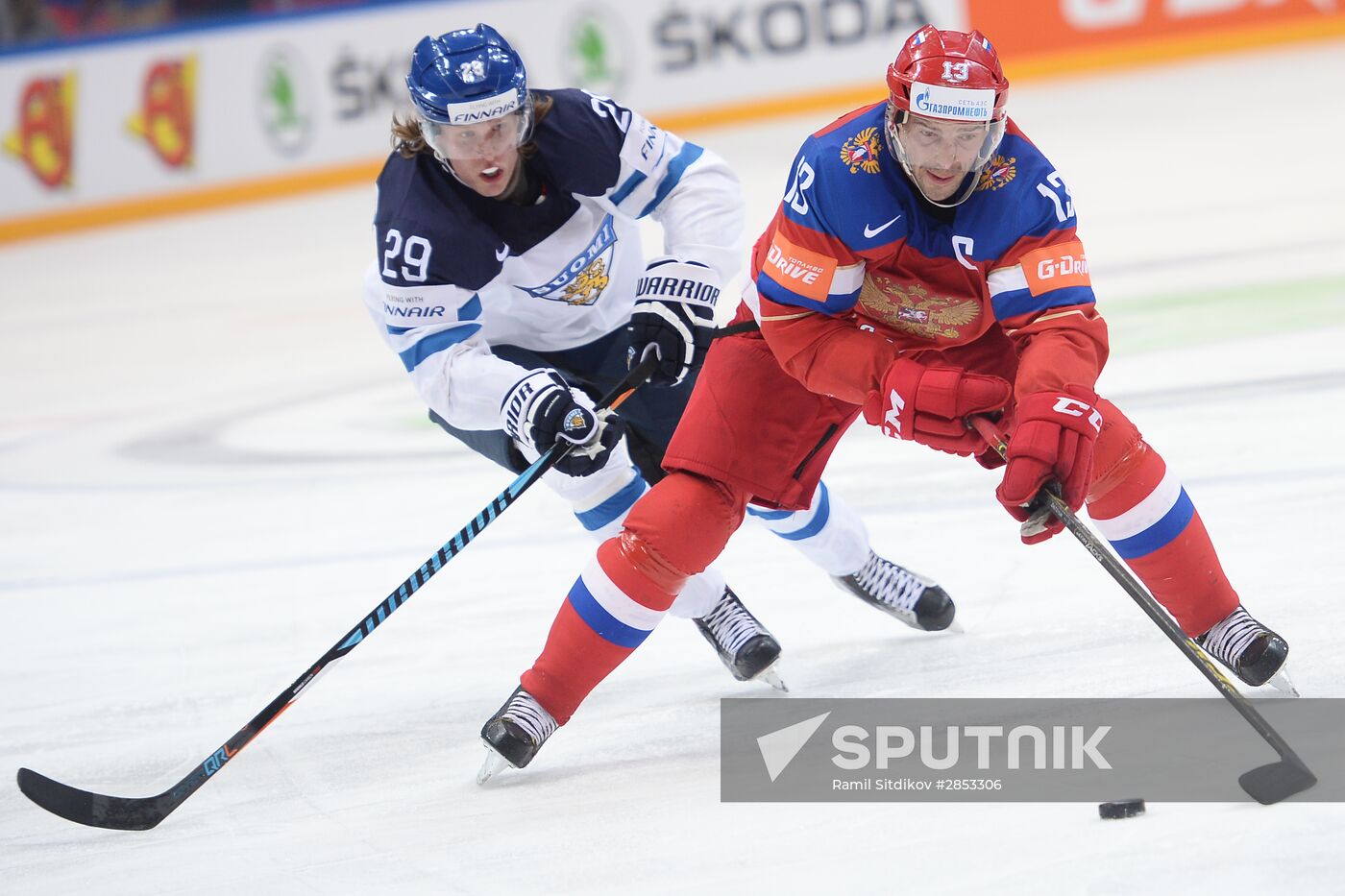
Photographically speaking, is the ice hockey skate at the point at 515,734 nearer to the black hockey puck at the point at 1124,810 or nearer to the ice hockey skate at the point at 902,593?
the ice hockey skate at the point at 902,593

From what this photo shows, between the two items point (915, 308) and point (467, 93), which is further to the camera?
point (467, 93)

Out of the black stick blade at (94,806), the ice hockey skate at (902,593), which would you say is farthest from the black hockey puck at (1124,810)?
the black stick blade at (94,806)

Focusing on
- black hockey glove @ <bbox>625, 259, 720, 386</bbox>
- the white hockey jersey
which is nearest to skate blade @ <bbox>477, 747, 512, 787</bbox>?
the white hockey jersey

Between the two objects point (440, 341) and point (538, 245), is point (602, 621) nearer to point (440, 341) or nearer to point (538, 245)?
point (440, 341)

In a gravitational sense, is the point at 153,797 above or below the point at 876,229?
below

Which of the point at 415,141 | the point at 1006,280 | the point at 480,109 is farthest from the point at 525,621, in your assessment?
the point at 1006,280

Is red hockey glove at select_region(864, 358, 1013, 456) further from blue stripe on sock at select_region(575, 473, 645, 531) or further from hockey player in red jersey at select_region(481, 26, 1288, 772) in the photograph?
blue stripe on sock at select_region(575, 473, 645, 531)

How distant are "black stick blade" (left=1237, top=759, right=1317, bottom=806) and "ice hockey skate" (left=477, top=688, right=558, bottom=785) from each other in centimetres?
107

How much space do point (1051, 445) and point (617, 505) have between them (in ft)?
3.40

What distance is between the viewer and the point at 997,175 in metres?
2.43

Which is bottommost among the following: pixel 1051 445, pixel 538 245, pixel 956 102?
pixel 538 245

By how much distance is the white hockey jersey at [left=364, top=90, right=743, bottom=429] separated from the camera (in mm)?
2895

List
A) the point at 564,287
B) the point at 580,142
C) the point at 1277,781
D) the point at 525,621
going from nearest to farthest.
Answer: the point at 1277,781
the point at 580,142
the point at 564,287
the point at 525,621

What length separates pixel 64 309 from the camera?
8219mm
